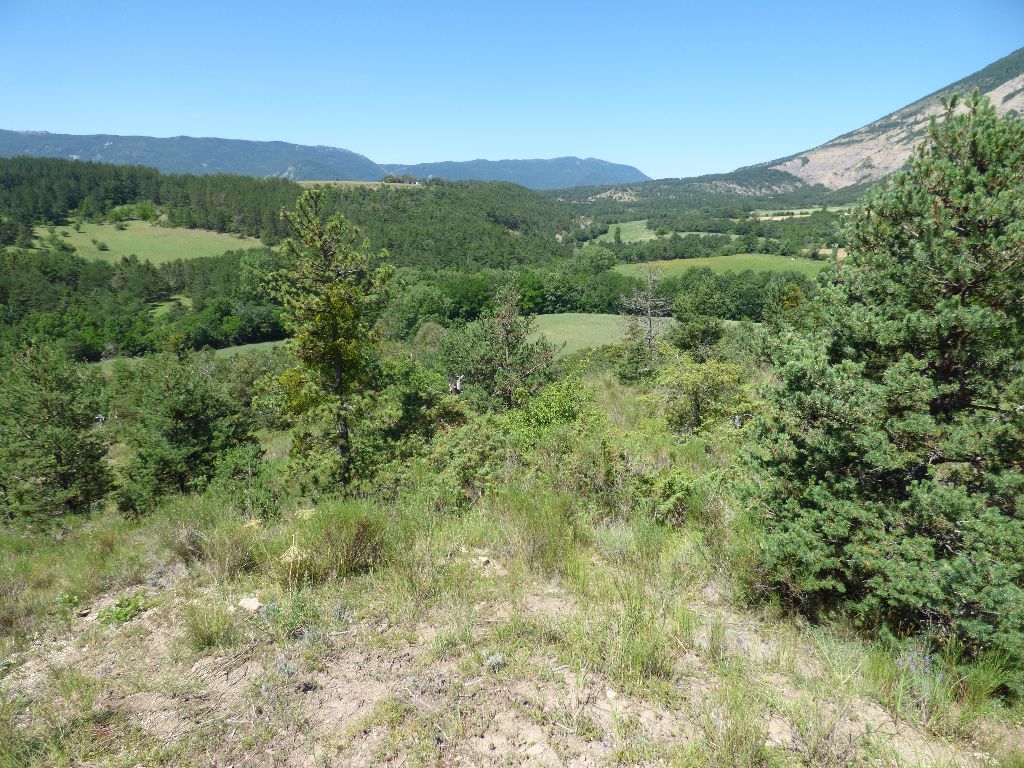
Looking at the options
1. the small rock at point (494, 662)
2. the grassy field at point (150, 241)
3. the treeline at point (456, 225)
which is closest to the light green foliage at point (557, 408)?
the small rock at point (494, 662)

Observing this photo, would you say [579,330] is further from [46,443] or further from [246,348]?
[46,443]

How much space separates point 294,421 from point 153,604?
25.5ft

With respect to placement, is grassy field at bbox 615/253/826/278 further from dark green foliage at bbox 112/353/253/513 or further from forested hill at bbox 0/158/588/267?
dark green foliage at bbox 112/353/253/513

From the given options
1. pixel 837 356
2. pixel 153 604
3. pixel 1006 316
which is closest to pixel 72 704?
pixel 153 604

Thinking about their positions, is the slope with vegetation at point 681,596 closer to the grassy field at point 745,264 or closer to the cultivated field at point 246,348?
the cultivated field at point 246,348

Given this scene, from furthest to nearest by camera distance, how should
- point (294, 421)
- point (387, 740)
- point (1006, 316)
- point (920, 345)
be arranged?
point (294, 421) < point (920, 345) < point (1006, 316) < point (387, 740)

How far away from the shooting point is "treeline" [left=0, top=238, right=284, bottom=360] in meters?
80.1

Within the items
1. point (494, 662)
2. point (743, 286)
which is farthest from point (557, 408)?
point (743, 286)

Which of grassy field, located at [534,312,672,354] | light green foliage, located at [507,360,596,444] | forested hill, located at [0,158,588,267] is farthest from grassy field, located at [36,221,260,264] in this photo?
light green foliage, located at [507,360,596,444]

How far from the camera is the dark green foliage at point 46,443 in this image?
17.5m

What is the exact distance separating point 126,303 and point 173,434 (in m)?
102

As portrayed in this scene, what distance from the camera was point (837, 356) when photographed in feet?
13.9

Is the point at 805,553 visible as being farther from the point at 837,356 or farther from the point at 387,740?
the point at 387,740

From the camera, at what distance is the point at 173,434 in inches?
612
